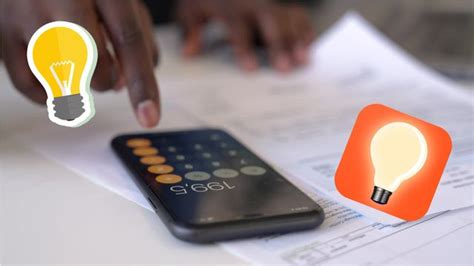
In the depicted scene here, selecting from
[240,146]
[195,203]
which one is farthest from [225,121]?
[195,203]

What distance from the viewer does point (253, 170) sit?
36cm

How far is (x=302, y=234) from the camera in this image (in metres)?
0.30

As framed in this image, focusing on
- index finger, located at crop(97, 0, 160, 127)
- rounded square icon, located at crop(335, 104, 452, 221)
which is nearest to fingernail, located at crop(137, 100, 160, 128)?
index finger, located at crop(97, 0, 160, 127)

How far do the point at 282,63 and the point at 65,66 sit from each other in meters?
0.45

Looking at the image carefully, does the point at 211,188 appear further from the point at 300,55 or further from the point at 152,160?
the point at 300,55

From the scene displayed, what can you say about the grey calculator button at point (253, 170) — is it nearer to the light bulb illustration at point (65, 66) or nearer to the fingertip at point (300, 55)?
the light bulb illustration at point (65, 66)

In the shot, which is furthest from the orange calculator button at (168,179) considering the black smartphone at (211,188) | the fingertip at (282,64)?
the fingertip at (282,64)

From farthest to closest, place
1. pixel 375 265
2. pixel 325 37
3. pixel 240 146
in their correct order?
pixel 325 37 → pixel 240 146 → pixel 375 265

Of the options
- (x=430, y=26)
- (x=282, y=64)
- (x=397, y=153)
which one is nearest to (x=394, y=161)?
(x=397, y=153)

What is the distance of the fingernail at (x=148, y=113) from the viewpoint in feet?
1.24

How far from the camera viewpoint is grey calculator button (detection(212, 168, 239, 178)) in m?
0.35

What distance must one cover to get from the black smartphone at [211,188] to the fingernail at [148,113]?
0.06ft

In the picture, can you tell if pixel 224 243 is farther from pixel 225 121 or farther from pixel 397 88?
pixel 397 88

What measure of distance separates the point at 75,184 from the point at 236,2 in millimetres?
482
